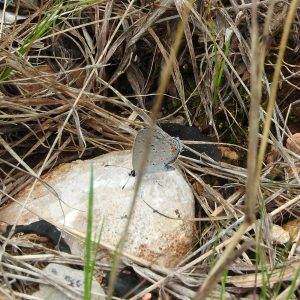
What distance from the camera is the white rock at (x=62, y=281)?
5.07ft

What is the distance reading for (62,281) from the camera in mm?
1569

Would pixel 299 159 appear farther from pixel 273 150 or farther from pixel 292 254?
pixel 292 254

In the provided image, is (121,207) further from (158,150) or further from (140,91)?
(140,91)

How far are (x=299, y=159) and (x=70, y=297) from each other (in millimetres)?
968

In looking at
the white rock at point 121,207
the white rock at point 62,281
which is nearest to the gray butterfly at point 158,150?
the white rock at point 121,207

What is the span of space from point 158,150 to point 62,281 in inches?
19.0

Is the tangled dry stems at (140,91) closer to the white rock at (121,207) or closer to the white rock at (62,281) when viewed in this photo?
the white rock at (121,207)

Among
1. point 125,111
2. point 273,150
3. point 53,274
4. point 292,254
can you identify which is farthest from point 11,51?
point 292,254

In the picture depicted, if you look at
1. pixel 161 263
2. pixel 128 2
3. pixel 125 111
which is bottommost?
pixel 161 263

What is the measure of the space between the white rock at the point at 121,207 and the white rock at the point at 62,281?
10 centimetres

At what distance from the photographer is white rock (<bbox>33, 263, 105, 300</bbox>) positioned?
1.54 metres

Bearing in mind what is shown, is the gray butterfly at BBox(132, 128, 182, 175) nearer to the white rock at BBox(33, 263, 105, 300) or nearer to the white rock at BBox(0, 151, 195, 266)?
the white rock at BBox(0, 151, 195, 266)

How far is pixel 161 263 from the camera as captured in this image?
1735 millimetres

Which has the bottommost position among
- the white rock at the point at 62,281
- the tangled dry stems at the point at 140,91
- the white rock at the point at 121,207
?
the white rock at the point at 62,281
